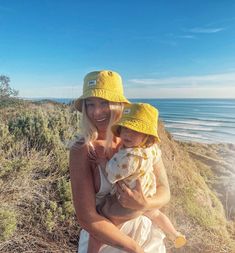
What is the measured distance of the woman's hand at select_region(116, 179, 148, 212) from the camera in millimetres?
2043

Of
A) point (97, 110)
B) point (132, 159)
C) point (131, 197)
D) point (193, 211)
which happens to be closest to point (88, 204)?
point (131, 197)

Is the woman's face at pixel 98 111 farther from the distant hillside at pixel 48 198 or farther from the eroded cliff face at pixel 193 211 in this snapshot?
the eroded cliff face at pixel 193 211

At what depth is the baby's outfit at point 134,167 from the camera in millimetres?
2043

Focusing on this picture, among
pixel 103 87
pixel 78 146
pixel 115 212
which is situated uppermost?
pixel 103 87

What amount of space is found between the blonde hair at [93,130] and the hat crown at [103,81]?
0.36 ft

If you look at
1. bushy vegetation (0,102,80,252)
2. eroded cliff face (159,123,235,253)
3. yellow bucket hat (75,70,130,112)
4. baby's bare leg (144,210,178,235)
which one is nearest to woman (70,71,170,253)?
yellow bucket hat (75,70,130,112)

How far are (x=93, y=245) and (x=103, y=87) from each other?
39.7 inches

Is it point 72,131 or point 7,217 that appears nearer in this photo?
point 7,217

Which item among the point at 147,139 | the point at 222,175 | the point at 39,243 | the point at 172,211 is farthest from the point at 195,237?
the point at 222,175

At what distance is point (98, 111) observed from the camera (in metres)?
2.22

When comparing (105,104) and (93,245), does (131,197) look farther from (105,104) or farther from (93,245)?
(105,104)

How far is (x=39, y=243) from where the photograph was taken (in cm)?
381

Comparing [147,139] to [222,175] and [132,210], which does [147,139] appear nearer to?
[132,210]

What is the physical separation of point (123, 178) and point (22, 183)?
7.56ft
